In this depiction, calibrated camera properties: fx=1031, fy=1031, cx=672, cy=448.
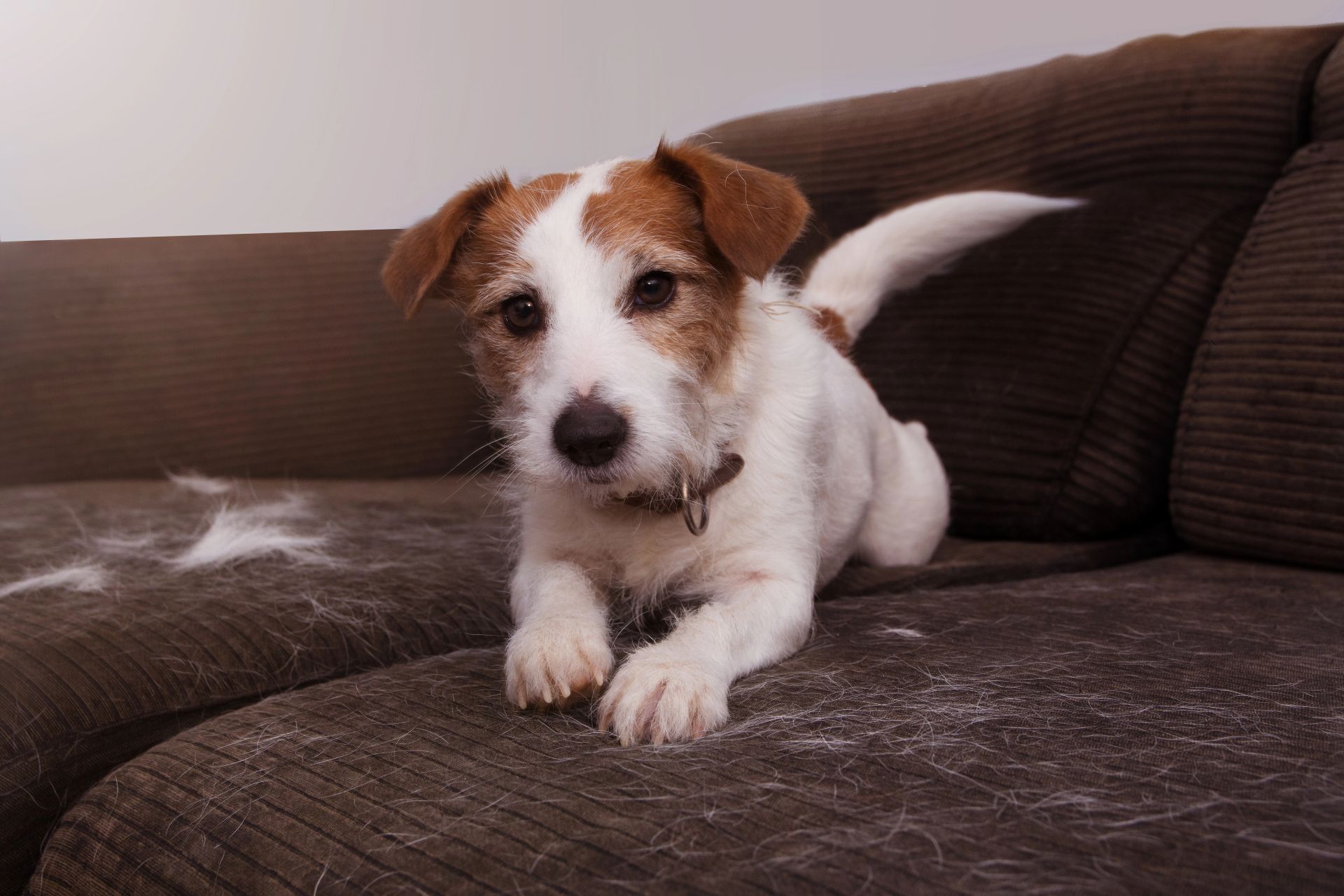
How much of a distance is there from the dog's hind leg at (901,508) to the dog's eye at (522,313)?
0.78m

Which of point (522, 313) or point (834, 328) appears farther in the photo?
point (834, 328)

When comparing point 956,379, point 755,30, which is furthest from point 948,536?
point 755,30

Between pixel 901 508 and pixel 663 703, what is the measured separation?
3.33 feet

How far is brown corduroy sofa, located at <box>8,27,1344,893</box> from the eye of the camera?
80 centimetres

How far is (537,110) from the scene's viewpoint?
139 centimetres

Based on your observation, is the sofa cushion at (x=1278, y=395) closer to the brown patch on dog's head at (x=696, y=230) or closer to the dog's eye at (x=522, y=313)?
the brown patch on dog's head at (x=696, y=230)

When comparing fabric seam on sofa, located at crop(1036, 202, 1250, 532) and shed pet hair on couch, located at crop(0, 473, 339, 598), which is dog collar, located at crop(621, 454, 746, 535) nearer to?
shed pet hair on couch, located at crop(0, 473, 339, 598)

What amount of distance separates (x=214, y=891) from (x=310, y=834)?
0.09m

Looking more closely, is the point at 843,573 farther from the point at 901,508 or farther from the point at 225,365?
the point at 225,365

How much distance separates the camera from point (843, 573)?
5.82 feet

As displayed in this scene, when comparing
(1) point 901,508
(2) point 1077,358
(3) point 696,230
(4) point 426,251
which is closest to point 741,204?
(3) point 696,230

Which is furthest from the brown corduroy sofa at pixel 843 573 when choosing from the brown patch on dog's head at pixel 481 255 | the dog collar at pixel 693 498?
the brown patch on dog's head at pixel 481 255

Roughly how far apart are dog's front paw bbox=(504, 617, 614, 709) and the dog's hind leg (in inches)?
33.8

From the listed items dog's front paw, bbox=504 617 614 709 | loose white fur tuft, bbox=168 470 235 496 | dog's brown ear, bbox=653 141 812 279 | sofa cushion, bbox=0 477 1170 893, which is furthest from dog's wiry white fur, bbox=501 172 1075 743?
loose white fur tuft, bbox=168 470 235 496
